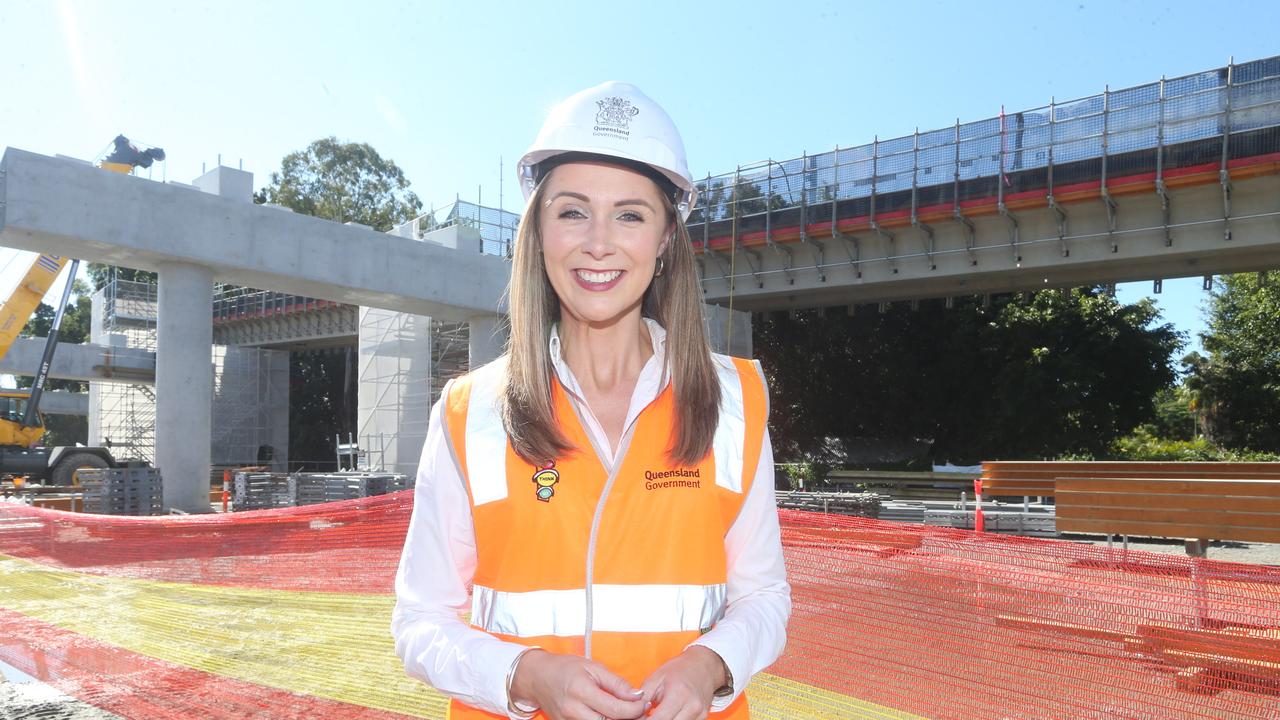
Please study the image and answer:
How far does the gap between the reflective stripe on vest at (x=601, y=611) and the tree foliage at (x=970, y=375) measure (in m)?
28.1

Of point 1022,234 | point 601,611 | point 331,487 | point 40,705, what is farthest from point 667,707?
point 1022,234

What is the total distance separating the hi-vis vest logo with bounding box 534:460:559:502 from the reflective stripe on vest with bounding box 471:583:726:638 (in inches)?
6.6

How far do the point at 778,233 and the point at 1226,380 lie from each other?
84.4ft

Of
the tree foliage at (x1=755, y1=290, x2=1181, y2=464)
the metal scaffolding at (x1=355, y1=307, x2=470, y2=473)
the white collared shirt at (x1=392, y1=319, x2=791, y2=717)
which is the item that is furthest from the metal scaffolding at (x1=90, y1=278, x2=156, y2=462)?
the white collared shirt at (x1=392, y1=319, x2=791, y2=717)

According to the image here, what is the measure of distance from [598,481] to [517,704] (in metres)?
0.40

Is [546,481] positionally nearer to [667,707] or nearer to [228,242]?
[667,707]

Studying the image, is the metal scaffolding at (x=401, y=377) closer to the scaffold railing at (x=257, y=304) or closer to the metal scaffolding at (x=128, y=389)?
the scaffold railing at (x=257, y=304)

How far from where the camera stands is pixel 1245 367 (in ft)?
122

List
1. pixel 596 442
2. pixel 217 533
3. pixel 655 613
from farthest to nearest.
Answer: pixel 217 533
pixel 596 442
pixel 655 613

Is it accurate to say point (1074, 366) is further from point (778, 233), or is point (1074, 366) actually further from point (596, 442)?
point (596, 442)

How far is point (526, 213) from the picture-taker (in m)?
1.76

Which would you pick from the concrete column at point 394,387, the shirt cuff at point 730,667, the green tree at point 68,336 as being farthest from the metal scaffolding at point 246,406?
the shirt cuff at point 730,667

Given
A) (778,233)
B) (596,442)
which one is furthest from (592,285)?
(778,233)

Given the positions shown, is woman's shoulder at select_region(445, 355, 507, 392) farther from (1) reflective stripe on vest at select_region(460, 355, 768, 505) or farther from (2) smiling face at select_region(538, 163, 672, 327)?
(2) smiling face at select_region(538, 163, 672, 327)
